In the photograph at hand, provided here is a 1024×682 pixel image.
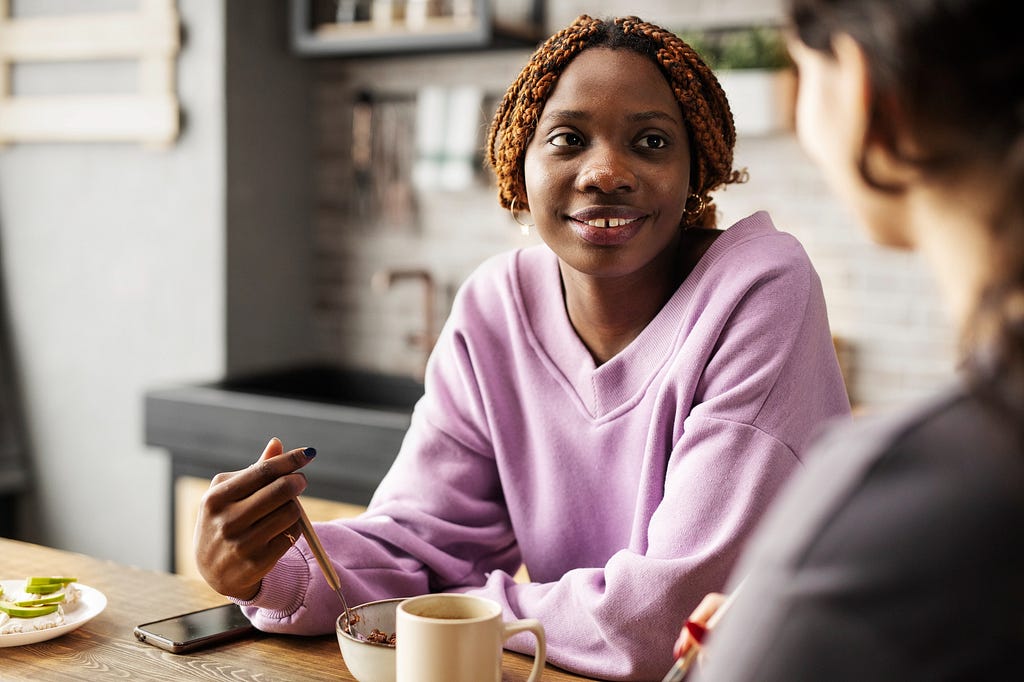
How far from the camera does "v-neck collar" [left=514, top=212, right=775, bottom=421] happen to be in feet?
4.70

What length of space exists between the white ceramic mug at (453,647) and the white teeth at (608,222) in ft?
1.72

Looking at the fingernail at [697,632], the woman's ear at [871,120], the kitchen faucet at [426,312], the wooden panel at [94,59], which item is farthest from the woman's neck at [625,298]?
the wooden panel at [94,59]

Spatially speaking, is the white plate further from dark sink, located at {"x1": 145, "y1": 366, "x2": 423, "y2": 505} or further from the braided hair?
dark sink, located at {"x1": 145, "y1": 366, "x2": 423, "y2": 505}

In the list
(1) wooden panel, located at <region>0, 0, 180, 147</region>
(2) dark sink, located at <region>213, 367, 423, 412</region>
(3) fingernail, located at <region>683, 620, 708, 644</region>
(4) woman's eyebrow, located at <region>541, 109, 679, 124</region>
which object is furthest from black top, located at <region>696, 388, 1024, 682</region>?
(1) wooden panel, located at <region>0, 0, 180, 147</region>

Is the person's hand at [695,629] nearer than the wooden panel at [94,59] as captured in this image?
Yes

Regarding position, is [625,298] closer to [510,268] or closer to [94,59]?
[510,268]

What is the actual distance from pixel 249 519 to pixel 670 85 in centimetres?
68

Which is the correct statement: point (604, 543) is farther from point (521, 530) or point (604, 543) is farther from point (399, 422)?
point (399, 422)

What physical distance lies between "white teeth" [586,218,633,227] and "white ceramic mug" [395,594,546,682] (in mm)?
524

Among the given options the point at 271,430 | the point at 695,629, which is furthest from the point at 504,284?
the point at 271,430

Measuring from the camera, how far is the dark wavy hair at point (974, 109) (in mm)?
586

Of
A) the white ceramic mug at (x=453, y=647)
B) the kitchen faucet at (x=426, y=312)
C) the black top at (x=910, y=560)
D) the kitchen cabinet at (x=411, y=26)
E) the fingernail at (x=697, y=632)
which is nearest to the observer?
the black top at (x=910, y=560)

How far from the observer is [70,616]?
1326 millimetres

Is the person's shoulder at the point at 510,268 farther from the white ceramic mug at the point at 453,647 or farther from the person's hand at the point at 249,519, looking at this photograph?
the white ceramic mug at the point at 453,647
